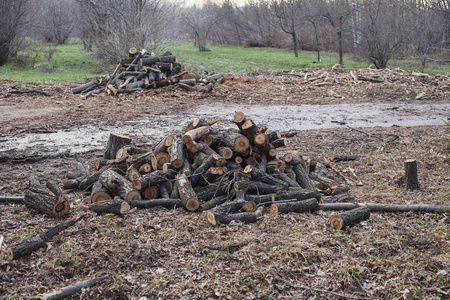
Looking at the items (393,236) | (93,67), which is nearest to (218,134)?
(393,236)

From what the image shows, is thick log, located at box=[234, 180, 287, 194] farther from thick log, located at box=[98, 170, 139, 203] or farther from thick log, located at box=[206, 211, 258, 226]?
thick log, located at box=[98, 170, 139, 203]

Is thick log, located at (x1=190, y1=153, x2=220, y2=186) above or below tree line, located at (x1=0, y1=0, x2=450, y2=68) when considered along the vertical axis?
below

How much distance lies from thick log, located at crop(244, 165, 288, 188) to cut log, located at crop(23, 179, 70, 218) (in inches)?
96.4

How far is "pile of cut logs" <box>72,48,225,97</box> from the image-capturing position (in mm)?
16156

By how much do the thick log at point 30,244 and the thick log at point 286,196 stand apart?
2.46 m

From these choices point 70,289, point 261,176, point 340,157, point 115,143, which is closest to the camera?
point 70,289

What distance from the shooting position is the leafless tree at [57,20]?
1387 inches

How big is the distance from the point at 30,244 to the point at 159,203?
1.69 meters

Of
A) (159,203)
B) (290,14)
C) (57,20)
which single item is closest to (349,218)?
(159,203)

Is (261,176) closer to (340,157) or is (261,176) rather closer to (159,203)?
(159,203)

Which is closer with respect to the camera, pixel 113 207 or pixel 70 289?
pixel 70 289

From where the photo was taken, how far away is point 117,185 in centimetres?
547

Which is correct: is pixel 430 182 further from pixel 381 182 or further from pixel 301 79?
pixel 301 79

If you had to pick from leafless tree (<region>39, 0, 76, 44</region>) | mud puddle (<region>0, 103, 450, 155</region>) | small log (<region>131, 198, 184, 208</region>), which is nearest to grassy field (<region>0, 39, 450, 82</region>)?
leafless tree (<region>39, 0, 76, 44</region>)
